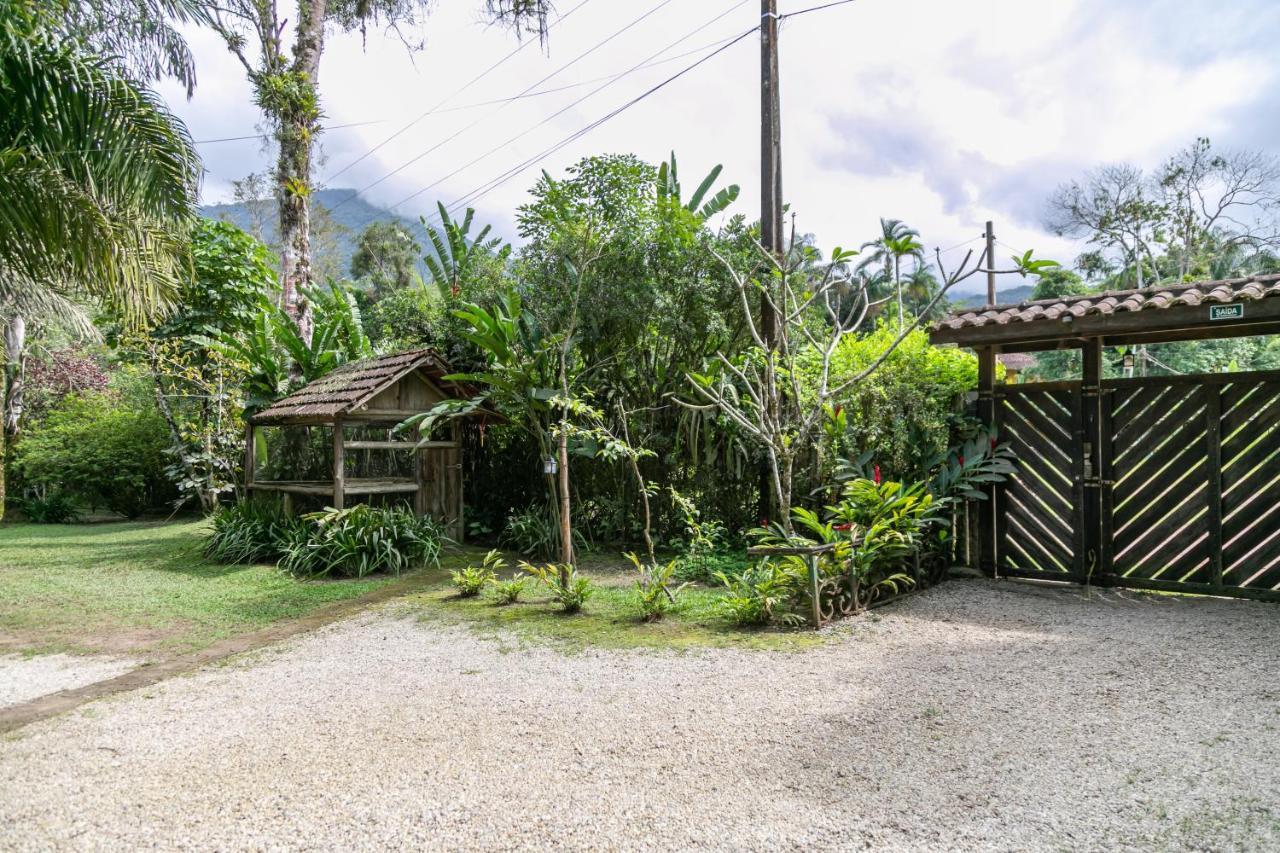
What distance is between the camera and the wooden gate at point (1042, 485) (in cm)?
652

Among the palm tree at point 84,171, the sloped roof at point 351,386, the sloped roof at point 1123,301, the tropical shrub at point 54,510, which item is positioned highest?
the palm tree at point 84,171

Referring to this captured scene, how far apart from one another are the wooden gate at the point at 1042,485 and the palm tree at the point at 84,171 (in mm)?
7933

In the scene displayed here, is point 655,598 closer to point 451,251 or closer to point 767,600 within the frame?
point 767,600

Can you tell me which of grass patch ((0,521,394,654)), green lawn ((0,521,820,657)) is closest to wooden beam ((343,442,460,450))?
green lawn ((0,521,820,657))

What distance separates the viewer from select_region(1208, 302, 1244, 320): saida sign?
18.0 ft

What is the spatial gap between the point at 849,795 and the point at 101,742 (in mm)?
3513

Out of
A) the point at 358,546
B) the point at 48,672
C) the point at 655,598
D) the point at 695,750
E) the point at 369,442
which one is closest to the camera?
the point at 695,750

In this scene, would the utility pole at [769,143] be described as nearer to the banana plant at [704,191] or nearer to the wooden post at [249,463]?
the banana plant at [704,191]

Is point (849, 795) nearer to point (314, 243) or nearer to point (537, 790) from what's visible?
point (537, 790)

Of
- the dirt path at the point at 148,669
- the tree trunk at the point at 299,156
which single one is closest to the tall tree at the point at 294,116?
the tree trunk at the point at 299,156

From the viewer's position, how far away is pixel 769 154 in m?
8.62

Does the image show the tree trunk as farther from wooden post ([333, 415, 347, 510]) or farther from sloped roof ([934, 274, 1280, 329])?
sloped roof ([934, 274, 1280, 329])

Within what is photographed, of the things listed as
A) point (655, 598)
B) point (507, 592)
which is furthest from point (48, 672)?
point (655, 598)

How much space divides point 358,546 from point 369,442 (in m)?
1.68
